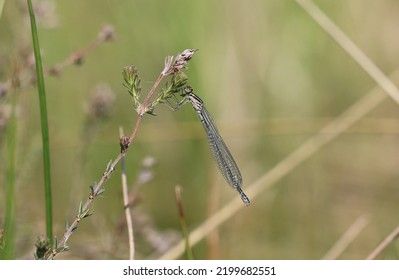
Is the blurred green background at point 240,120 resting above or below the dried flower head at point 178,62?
above

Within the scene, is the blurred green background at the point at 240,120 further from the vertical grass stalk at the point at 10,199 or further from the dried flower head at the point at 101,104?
the vertical grass stalk at the point at 10,199

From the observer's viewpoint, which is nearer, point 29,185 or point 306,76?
point 29,185

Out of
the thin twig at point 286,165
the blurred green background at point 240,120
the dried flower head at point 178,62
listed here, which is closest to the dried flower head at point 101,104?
the thin twig at point 286,165

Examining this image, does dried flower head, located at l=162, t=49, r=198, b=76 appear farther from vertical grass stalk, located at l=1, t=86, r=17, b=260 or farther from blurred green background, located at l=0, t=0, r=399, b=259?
blurred green background, located at l=0, t=0, r=399, b=259

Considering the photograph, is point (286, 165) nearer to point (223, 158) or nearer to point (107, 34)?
point (223, 158)

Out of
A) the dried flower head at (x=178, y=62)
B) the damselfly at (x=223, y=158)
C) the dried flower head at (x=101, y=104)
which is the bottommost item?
the dried flower head at (x=178, y=62)

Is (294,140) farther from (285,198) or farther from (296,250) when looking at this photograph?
(296,250)
